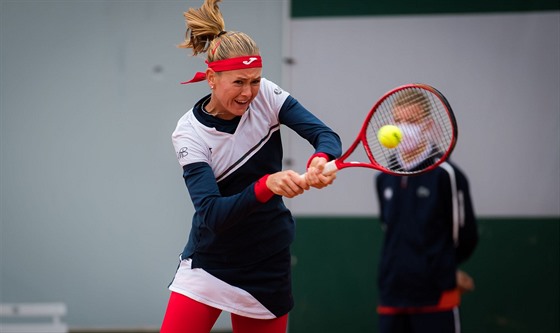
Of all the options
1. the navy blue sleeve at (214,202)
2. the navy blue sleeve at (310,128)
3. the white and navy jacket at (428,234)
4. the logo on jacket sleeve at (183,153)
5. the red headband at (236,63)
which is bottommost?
the white and navy jacket at (428,234)

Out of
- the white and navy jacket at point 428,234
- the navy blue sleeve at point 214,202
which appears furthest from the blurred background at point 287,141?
the navy blue sleeve at point 214,202

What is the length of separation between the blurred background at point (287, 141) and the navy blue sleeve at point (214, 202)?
269 centimetres

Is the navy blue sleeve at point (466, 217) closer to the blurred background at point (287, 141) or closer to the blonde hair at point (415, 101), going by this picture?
the blonde hair at point (415, 101)

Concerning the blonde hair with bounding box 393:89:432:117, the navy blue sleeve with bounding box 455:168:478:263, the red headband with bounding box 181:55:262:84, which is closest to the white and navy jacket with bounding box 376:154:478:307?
the navy blue sleeve with bounding box 455:168:478:263

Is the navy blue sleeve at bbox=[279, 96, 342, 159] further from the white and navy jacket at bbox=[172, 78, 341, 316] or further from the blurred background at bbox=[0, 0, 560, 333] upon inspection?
the blurred background at bbox=[0, 0, 560, 333]

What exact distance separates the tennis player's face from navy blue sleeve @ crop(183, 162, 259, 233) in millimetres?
223

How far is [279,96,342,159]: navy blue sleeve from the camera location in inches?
126

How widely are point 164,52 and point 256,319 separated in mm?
2930

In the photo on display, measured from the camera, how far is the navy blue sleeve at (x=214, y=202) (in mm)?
3041

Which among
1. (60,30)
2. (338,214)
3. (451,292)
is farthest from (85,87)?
(451,292)

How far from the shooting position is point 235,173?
3.28 metres

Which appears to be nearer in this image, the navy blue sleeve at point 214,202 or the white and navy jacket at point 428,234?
the navy blue sleeve at point 214,202

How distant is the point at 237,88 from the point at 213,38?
Answer: 291mm

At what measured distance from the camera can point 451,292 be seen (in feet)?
14.6
